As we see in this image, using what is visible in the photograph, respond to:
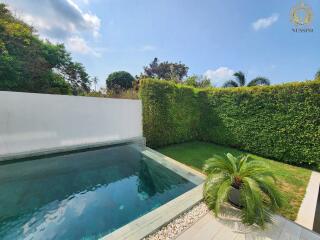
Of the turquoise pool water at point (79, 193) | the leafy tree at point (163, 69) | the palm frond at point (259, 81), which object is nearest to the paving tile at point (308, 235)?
the turquoise pool water at point (79, 193)

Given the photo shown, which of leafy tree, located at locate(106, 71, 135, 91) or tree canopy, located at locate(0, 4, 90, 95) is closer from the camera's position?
tree canopy, located at locate(0, 4, 90, 95)

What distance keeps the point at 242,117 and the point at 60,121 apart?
9151mm

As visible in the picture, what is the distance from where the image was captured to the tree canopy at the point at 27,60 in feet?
30.6

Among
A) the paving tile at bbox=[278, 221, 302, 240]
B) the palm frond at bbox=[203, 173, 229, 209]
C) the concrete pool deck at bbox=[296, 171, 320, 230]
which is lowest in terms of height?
the concrete pool deck at bbox=[296, 171, 320, 230]

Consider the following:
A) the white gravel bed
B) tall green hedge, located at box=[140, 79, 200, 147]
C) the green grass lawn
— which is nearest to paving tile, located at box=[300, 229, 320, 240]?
the green grass lawn

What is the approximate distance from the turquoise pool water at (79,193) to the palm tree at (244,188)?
111cm

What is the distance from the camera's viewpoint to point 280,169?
7004 millimetres

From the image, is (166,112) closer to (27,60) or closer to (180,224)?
(180,224)

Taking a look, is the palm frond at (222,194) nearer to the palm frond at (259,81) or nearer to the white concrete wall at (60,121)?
the white concrete wall at (60,121)

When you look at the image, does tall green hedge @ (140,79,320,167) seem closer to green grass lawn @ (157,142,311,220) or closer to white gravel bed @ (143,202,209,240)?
green grass lawn @ (157,142,311,220)

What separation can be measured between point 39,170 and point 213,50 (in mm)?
12039

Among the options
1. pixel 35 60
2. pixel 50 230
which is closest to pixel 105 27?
pixel 35 60

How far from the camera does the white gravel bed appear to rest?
3051 mm

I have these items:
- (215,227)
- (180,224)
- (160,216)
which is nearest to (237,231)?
(215,227)
